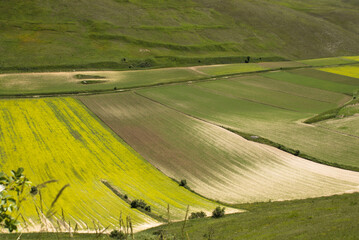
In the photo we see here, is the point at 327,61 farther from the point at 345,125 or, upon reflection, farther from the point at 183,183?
the point at 183,183

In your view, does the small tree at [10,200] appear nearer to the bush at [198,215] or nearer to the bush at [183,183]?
the bush at [198,215]

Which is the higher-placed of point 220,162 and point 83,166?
point 220,162

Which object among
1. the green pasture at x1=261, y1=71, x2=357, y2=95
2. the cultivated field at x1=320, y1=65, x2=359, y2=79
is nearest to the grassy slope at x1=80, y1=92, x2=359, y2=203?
the green pasture at x1=261, y1=71, x2=357, y2=95

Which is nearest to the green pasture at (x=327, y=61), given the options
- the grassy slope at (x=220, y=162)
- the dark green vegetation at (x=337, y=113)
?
the dark green vegetation at (x=337, y=113)

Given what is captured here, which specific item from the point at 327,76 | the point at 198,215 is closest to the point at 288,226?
the point at 198,215

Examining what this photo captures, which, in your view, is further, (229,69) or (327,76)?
(229,69)

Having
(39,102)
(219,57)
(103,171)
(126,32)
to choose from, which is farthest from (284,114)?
(126,32)

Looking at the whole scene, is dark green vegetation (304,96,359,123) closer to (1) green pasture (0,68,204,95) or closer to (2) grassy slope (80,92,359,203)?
(2) grassy slope (80,92,359,203)

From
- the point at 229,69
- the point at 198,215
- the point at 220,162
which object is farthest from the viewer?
the point at 229,69

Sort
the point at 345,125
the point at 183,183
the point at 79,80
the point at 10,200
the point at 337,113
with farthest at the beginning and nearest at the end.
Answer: the point at 79,80
the point at 337,113
the point at 345,125
the point at 183,183
the point at 10,200
